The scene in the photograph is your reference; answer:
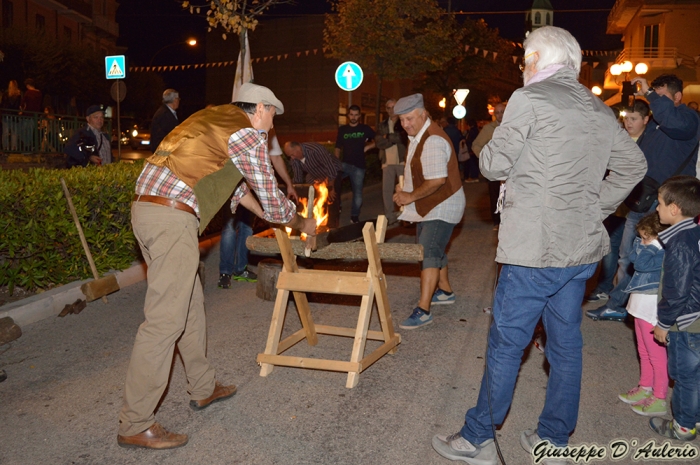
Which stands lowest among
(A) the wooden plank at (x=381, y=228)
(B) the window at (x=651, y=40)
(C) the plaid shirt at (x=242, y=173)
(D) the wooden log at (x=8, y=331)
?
(D) the wooden log at (x=8, y=331)

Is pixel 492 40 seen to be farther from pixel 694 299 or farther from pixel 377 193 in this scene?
pixel 694 299

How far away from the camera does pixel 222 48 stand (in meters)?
49.3

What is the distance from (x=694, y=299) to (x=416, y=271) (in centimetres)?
506

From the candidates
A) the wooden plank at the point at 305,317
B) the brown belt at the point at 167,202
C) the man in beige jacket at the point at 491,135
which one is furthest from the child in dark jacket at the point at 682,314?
the man in beige jacket at the point at 491,135

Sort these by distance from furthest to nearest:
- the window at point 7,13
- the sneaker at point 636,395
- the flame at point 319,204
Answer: the window at point 7,13 < the flame at point 319,204 < the sneaker at point 636,395

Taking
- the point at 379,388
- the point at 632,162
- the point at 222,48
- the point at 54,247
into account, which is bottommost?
the point at 379,388

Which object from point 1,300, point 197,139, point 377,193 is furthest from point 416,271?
point 377,193

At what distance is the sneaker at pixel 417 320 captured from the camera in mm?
6500

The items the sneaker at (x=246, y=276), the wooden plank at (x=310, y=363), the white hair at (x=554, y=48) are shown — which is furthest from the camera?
the sneaker at (x=246, y=276)

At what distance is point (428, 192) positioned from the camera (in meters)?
6.26

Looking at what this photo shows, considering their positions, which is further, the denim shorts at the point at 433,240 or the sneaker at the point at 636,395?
the denim shorts at the point at 433,240

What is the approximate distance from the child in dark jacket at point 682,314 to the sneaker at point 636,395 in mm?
432

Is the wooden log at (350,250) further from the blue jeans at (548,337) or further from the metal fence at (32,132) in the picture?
the metal fence at (32,132)

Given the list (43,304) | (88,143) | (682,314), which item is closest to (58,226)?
(43,304)
